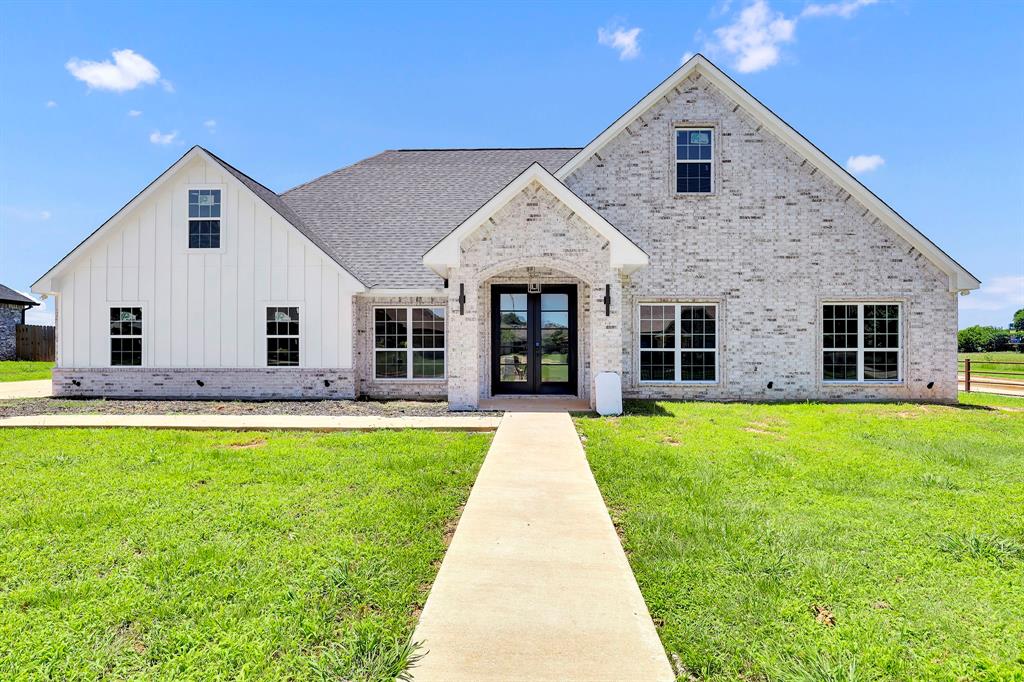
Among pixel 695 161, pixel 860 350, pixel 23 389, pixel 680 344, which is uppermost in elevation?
pixel 695 161

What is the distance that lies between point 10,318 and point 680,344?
3754cm

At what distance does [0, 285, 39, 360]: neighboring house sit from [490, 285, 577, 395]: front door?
105 ft

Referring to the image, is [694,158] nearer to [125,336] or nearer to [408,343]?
[408,343]

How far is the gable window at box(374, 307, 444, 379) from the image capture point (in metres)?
14.3

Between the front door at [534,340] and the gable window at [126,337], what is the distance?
9.90 m

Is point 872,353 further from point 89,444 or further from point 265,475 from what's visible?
point 89,444

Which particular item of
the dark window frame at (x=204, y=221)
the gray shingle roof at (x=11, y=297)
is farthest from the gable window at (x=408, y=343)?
the gray shingle roof at (x=11, y=297)

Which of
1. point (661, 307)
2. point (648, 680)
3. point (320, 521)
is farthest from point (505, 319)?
point (648, 680)

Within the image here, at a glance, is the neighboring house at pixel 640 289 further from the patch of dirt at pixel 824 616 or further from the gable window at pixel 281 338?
the patch of dirt at pixel 824 616

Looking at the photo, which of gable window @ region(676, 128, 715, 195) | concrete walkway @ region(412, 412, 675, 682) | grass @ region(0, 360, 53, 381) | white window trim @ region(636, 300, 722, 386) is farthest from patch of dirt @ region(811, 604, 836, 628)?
grass @ region(0, 360, 53, 381)

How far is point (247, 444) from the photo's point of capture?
794 centimetres

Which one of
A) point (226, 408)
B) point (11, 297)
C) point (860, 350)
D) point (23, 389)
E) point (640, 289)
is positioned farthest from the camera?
point (11, 297)

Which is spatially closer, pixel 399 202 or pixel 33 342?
pixel 399 202

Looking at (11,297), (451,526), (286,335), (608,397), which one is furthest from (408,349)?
(11,297)
